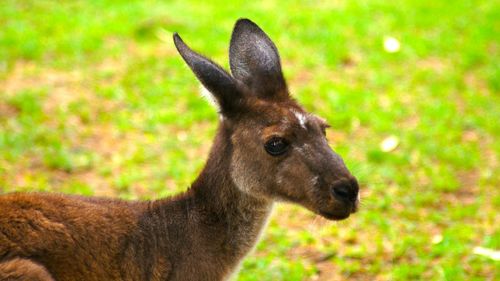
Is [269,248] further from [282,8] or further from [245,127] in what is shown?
[282,8]

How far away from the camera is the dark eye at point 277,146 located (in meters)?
4.69

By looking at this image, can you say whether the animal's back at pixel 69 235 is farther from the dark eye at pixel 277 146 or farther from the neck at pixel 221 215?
the dark eye at pixel 277 146

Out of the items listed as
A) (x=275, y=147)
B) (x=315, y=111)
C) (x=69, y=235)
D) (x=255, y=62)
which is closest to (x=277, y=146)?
(x=275, y=147)

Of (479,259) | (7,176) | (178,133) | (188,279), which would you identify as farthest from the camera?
(178,133)

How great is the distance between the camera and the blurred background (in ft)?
22.4

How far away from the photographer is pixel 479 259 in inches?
254

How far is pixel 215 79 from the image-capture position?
4707mm

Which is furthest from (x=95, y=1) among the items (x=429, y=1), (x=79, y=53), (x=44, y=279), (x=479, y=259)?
(x=44, y=279)

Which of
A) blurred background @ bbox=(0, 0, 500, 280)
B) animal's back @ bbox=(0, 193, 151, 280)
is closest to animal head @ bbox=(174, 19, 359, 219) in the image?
animal's back @ bbox=(0, 193, 151, 280)

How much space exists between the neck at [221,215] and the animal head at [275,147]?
0.26 feet

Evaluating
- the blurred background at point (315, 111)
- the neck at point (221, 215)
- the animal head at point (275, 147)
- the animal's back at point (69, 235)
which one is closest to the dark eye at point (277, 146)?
the animal head at point (275, 147)

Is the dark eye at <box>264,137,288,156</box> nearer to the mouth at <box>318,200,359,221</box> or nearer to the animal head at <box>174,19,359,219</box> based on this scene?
the animal head at <box>174,19,359,219</box>

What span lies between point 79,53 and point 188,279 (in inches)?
251

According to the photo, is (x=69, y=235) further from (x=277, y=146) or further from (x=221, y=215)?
(x=277, y=146)
